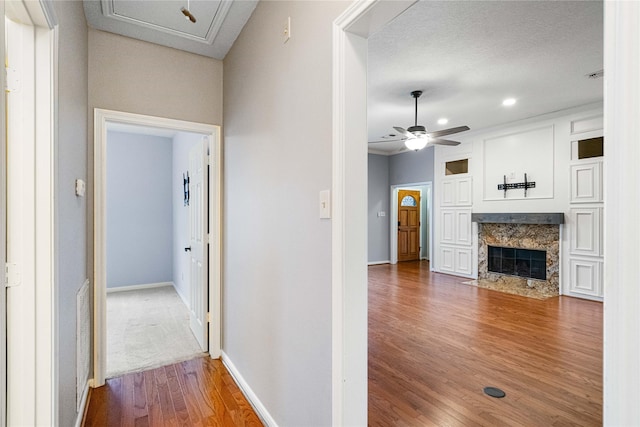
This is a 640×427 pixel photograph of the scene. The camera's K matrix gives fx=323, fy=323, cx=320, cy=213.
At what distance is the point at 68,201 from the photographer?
1599 millimetres

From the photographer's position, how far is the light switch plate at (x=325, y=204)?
1.40 metres

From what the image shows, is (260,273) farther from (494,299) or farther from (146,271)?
(146,271)

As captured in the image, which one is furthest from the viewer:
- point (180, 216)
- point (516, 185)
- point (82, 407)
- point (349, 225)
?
point (516, 185)

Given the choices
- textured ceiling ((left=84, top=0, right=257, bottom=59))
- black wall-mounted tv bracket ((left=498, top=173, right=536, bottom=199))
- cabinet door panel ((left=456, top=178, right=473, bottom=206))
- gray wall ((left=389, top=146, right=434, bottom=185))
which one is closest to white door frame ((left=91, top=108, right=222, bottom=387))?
textured ceiling ((left=84, top=0, right=257, bottom=59))

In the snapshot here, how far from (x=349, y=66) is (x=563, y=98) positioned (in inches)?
179

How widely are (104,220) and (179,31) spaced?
1.57 m

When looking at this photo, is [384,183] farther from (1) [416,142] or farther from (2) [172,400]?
(2) [172,400]

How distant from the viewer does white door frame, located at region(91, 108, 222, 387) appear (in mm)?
2467

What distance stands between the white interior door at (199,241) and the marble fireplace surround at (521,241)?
470 cm

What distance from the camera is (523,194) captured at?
217 inches

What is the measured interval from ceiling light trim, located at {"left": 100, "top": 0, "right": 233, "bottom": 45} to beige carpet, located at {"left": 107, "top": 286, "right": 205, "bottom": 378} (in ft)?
8.97

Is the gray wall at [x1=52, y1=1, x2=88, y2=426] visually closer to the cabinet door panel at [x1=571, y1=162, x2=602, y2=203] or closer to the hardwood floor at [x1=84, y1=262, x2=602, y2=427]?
the hardwood floor at [x1=84, y1=262, x2=602, y2=427]

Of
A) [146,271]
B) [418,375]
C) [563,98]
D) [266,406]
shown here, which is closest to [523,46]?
[563,98]
